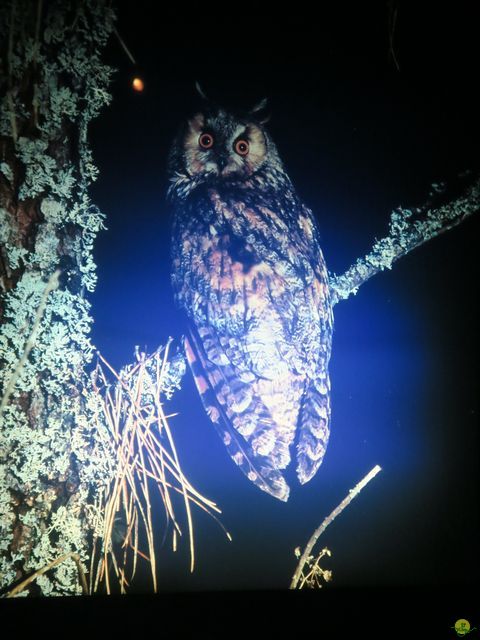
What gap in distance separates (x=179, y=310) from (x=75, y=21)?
0.99 m

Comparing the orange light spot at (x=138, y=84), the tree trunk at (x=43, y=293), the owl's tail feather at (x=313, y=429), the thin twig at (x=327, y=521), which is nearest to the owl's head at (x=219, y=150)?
the orange light spot at (x=138, y=84)

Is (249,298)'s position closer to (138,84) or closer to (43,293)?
(43,293)

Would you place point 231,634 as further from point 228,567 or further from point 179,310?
point 179,310

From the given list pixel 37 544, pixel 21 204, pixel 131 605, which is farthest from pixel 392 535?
pixel 21 204

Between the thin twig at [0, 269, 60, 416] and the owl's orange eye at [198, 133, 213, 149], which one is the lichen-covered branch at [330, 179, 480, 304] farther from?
the thin twig at [0, 269, 60, 416]

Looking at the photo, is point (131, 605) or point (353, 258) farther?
point (353, 258)

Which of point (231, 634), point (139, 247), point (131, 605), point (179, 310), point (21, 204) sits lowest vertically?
point (231, 634)

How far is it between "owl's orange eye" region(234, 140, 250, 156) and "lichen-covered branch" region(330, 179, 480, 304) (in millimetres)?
526

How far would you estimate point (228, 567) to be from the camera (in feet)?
4.42

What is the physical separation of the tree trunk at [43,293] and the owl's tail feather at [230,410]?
0.38 metres

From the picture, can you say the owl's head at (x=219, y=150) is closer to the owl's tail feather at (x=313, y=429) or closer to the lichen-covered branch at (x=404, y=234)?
the lichen-covered branch at (x=404, y=234)

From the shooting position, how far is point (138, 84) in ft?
4.49

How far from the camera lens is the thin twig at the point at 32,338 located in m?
1.28

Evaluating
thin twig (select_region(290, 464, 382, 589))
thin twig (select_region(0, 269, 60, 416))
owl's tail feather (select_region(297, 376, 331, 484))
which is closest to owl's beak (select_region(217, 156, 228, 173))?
thin twig (select_region(0, 269, 60, 416))
